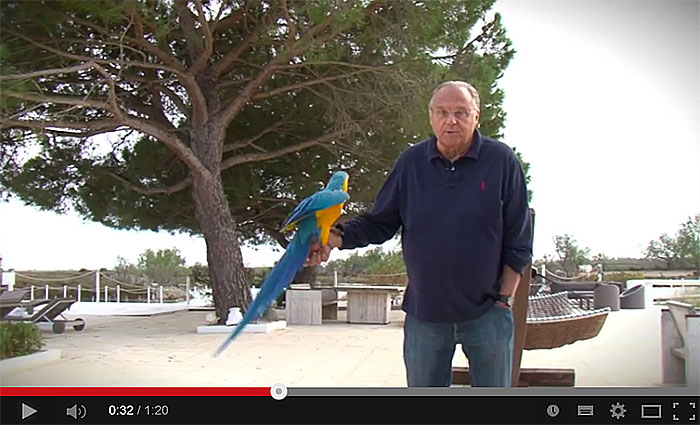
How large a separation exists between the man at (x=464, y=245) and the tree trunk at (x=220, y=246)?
4.57 metres

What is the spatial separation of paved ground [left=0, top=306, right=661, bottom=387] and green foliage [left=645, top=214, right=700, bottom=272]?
15.4 inches

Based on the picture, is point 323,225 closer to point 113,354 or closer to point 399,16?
point 113,354

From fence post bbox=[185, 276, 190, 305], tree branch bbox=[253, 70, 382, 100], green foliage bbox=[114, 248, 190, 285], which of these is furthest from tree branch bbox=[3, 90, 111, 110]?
fence post bbox=[185, 276, 190, 305]

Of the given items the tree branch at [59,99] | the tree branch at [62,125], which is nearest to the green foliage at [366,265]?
the tree branch at [62,125]

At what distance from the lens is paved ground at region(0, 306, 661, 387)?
8.04 feet

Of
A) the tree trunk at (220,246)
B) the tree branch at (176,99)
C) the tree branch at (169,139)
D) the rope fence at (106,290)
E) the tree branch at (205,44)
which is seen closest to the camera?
the tree branch at (205,44)

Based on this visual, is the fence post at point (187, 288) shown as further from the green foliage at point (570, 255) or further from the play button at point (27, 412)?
the play button at point (27, 412)

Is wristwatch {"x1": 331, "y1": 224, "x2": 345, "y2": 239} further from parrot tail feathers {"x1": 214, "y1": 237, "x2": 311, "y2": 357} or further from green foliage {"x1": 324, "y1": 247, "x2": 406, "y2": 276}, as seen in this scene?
green foliage {"x1": 324, "y1": 247, "x2": 406, "y2": 276}

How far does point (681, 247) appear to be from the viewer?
224cm

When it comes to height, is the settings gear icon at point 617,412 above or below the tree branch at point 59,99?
below

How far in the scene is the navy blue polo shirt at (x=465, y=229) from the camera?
115 centimetres

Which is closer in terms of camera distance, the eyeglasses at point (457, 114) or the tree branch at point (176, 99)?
the eyeglasses at point (457, 114)

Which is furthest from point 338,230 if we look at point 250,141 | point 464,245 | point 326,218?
point 250,141
